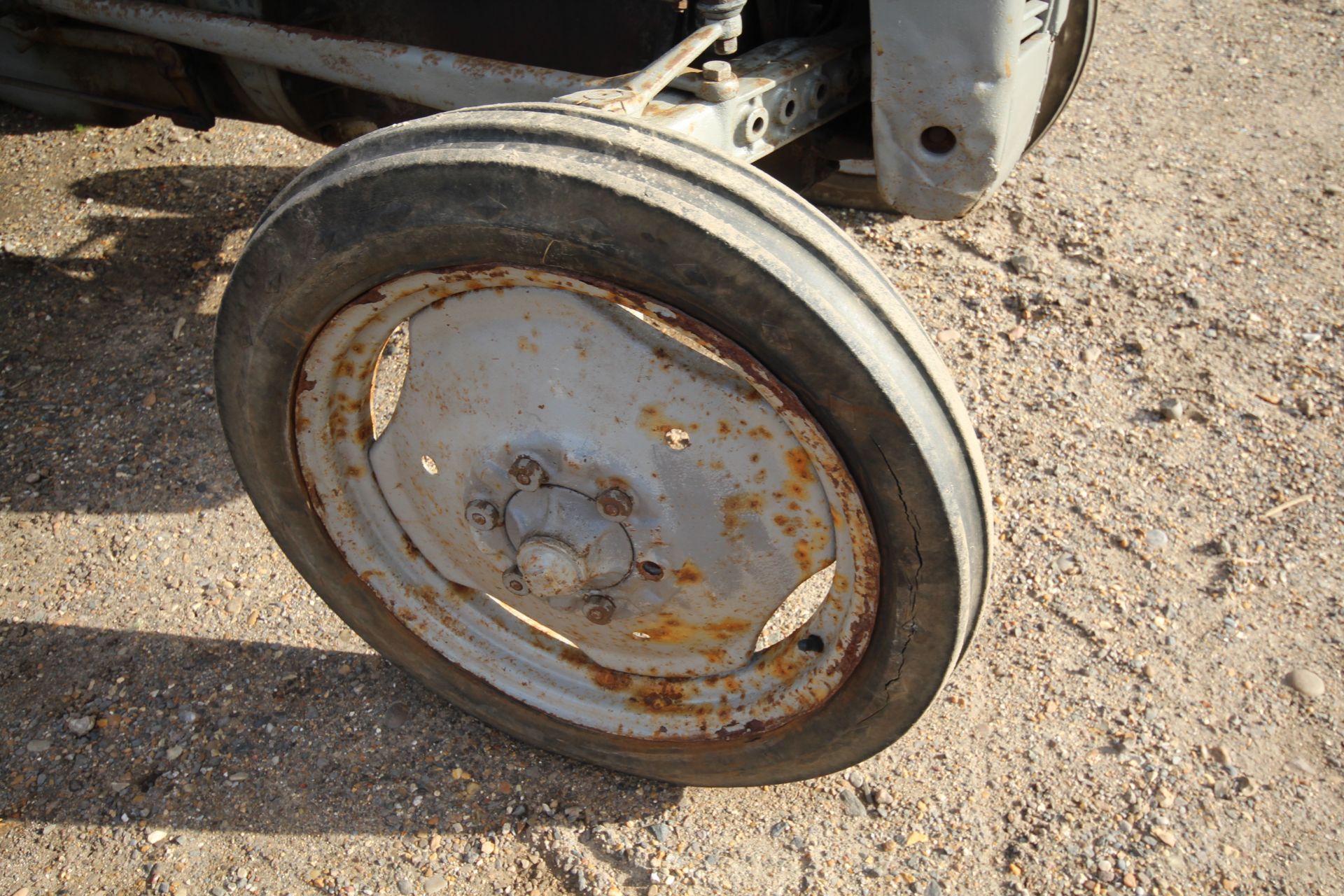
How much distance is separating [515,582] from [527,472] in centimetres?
24

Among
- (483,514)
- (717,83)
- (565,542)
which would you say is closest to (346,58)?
(717,83)

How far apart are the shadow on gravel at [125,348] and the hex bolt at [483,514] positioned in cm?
121

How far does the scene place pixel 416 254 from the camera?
133 cm

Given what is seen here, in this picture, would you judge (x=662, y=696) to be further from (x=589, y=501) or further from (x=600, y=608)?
(x=589, y=501)

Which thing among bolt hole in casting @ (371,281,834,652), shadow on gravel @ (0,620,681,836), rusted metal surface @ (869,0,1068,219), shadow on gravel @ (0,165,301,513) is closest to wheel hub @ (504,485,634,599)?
bolt hole in casting @ (371,281,834,652)

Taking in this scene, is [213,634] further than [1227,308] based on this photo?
No

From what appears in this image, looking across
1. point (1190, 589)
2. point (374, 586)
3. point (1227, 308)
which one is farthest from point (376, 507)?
point (1227, 308)

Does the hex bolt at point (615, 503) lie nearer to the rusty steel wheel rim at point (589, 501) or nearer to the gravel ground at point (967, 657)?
the rusty steel wheel rim at point (589, 501)

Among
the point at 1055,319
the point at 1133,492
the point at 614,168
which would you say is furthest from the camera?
the point at 1055,319

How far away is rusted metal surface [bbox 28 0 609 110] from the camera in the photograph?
1927 millimetres

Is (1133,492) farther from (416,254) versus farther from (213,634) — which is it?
(213,634)

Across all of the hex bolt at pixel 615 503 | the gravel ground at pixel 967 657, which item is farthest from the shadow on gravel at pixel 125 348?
the hex bolt at pixel 615 503

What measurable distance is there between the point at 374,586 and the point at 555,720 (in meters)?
0.41

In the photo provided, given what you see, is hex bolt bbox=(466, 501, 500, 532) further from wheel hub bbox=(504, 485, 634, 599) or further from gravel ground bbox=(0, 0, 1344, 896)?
gravel ground bbox=(0, 0, 1344, 896)
